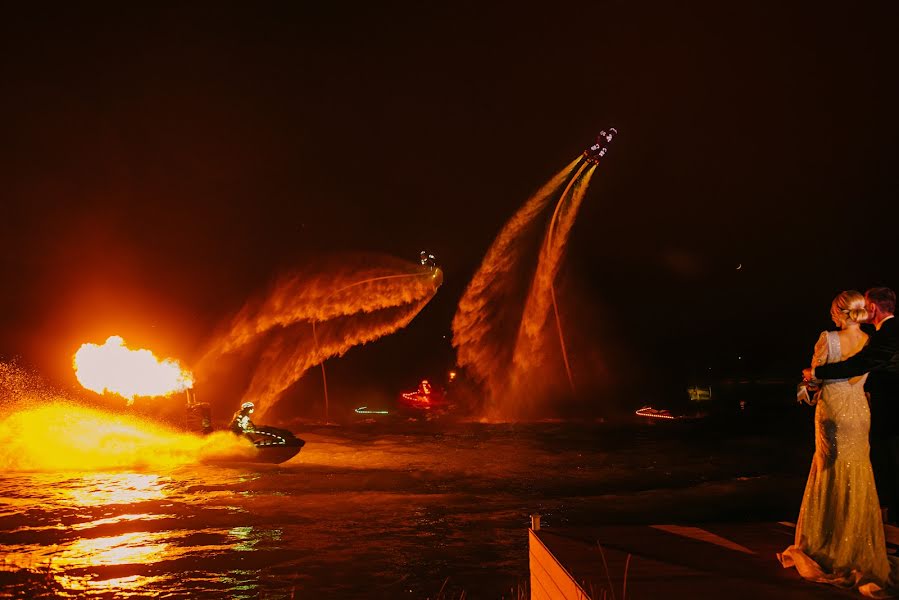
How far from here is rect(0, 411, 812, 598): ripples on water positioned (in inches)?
377

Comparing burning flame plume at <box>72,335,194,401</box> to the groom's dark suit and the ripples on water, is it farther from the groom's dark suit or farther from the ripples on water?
the groom's dark suit

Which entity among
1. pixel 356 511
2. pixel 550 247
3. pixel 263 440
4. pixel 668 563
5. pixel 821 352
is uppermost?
pixel 550 247

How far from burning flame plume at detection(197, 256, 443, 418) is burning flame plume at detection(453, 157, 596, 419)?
2.53 m

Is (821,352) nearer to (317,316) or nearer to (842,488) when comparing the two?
(842,488)

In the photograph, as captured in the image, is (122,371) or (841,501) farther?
(122,371)

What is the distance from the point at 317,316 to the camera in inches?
1200

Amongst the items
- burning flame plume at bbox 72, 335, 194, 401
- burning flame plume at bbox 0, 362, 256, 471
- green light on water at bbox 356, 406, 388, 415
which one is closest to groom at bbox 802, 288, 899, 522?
burning flame plume at bbox 0, 362, 256, 471

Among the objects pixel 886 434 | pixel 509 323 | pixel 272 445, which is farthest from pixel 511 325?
pixel 886 434

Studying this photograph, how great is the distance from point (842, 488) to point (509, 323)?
28.1 metres

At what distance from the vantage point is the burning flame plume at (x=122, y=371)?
75.2 feet

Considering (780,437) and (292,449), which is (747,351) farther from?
(292,449)

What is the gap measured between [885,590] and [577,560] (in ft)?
7.77

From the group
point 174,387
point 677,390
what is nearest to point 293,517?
point 174,387

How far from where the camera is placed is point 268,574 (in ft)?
32.0
